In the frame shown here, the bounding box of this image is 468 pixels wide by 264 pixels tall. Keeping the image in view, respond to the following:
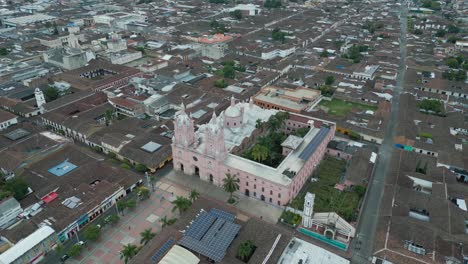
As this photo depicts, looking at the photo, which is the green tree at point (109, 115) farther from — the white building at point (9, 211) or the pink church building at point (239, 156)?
the white building at point (9, 211)

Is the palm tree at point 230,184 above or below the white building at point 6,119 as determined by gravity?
above

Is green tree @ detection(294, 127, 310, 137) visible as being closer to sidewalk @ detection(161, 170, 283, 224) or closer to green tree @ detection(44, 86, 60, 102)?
sidewalk @ detection(161, 170, 283, 224)

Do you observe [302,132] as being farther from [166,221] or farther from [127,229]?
[127,229]

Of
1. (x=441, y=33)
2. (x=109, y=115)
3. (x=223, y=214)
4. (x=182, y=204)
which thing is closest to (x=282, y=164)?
(x=223, y=214)

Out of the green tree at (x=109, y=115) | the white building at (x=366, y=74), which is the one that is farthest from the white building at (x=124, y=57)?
the white building at (x=366, y=74)

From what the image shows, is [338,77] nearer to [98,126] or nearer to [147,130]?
[147,130]

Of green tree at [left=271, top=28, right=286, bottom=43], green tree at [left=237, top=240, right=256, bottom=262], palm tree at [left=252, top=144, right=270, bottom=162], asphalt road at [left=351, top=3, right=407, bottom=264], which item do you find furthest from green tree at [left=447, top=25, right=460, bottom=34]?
green tree at [left=237, top=240, right=256, bottom=262]
